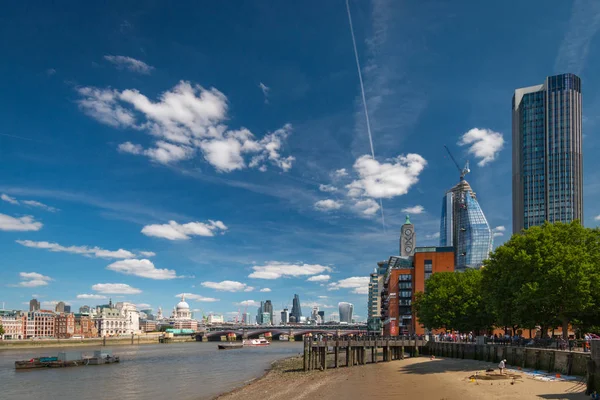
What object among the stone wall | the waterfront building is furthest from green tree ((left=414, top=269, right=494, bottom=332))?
the waterfront building

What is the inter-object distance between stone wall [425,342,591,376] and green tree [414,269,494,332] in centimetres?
A: 911

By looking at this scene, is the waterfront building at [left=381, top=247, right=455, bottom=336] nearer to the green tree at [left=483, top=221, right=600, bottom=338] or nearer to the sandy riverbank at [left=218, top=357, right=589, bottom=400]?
the green tree at [left=483, top=221, right=600, bottom=338]

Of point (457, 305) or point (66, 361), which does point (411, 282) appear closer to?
point (457, 305)

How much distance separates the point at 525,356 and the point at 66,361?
78091 mm

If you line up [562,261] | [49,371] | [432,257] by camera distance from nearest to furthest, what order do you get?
[562,261] < [49,371] < [432,257]

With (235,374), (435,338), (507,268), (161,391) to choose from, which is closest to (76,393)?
(161,391)

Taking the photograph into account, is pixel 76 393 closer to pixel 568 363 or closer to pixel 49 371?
pixel 49 371

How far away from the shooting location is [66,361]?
95438 mm

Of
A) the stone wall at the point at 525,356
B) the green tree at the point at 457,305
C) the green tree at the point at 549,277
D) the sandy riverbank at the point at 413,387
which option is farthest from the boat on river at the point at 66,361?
the green tree at the point at 549,277

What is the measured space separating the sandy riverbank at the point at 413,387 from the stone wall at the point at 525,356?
11.2ft

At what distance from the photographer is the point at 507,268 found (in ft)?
195

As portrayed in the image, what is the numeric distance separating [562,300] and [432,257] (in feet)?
295

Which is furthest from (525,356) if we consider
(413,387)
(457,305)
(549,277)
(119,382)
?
(119,382)

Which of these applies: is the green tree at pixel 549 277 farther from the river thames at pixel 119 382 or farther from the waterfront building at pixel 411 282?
the waterfront building at pixel 411 282
